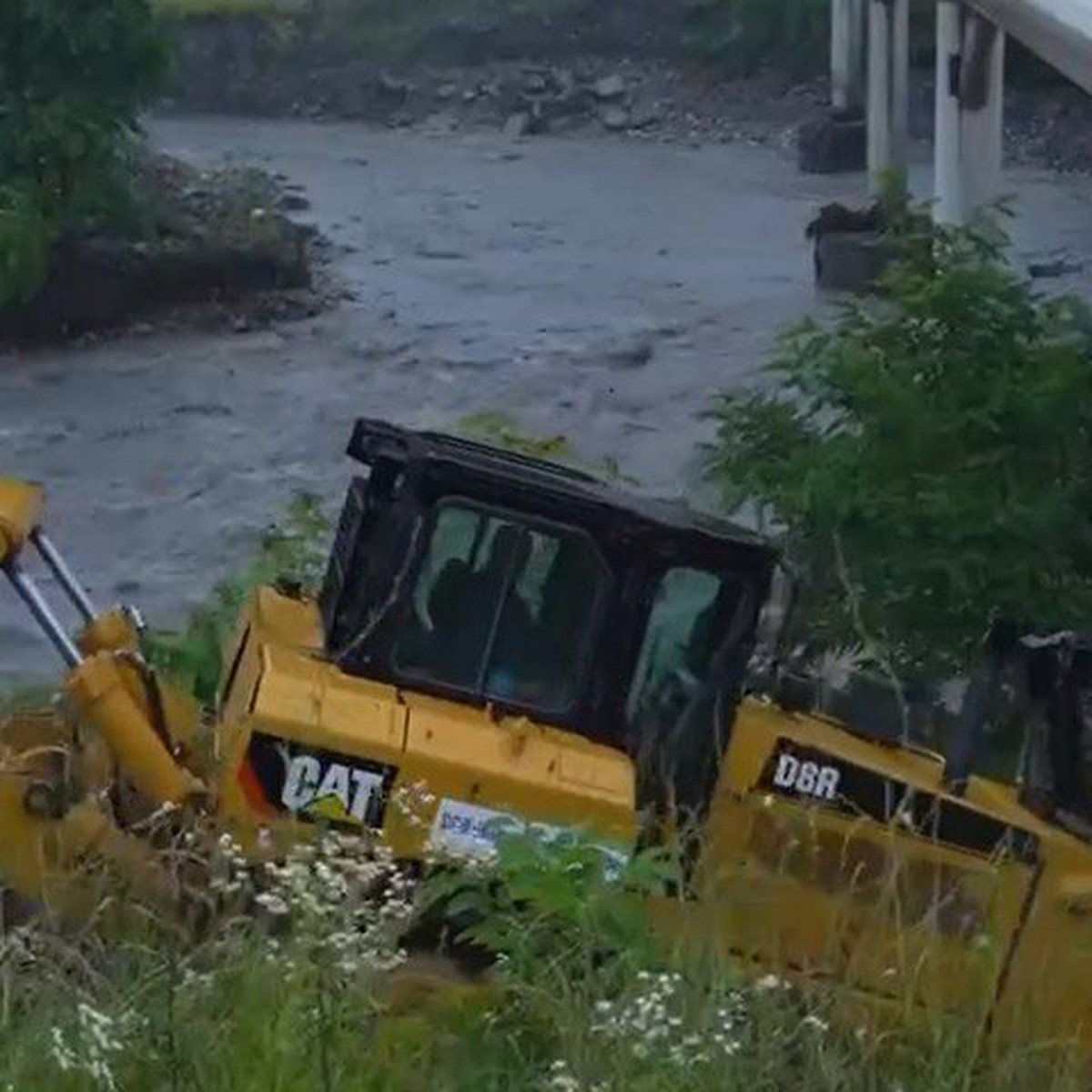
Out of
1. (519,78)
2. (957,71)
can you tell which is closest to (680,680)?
(957,71)

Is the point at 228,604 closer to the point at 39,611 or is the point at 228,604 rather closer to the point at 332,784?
the point at 39,611

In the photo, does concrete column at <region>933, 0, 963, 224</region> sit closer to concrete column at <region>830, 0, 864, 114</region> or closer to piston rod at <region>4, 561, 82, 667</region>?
piston rod at <region>4, 561, 82, 667</region>

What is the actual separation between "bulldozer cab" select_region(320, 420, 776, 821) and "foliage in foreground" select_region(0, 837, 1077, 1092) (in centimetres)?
145

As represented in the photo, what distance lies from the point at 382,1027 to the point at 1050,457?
565cm

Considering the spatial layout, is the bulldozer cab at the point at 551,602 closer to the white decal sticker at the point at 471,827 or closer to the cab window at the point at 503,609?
the cab window at the point at 503,609

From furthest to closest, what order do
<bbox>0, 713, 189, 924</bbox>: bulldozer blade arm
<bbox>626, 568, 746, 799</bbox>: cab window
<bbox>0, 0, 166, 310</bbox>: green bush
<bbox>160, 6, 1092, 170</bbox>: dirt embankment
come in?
<bbox>160, 6, 1092, 170</bbox>: dirt embankment → <bbox>0, 0, 166, 310</bbox>: green bush → <bbox>626, 568, 746, 799</bbox>: cab window → <bbox>0, 713, 189, 924</bbox>: bulldozer blade arm

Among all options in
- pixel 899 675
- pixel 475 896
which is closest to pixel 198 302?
pixel 899 675

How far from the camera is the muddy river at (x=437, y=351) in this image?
16984 millimetres

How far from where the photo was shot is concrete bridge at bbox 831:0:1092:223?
11.3 m

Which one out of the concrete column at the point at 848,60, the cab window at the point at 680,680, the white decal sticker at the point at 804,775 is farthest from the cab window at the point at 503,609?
the concrete column at the point at 848,60

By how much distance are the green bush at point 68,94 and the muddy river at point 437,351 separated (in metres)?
1.77

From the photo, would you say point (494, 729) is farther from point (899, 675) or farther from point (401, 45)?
point (401, 45)

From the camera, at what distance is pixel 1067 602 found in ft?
30.9

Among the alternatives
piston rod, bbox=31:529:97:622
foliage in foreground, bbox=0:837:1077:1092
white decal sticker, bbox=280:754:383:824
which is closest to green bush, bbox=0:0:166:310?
piston rod, bbox=31:529:97:622
